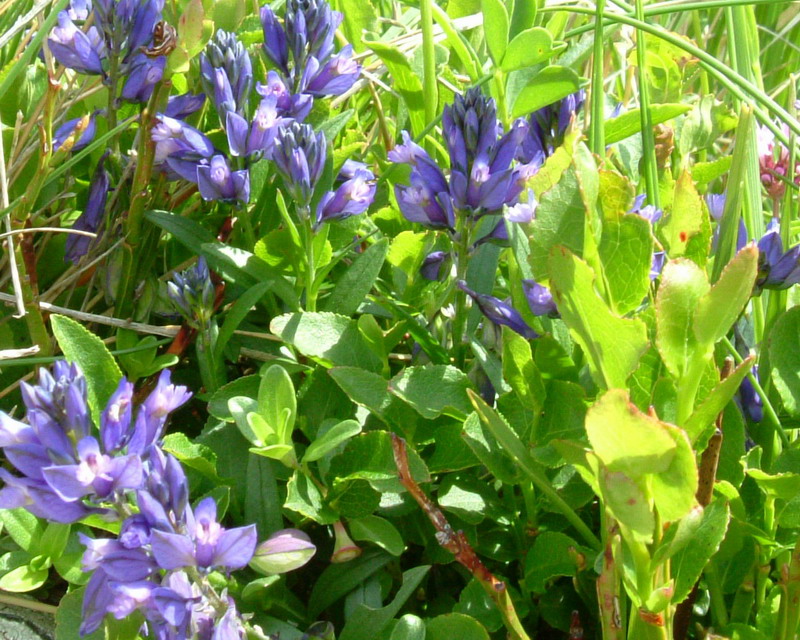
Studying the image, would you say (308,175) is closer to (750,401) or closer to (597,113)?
(597,113)

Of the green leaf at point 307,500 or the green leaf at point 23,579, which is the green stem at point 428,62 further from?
the green leaf at point 23,579

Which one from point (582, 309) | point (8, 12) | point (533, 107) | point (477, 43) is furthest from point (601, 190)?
point (8, 12)

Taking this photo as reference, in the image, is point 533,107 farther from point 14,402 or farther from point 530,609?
point 14,402

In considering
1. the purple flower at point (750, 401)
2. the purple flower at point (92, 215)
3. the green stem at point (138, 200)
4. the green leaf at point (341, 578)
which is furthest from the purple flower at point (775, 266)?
the purple flower at point (92, 215)

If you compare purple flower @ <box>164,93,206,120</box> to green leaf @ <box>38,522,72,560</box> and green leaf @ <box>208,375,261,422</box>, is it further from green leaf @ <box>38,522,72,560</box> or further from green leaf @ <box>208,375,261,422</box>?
green leaf @ <box>38,522,72,560</box>

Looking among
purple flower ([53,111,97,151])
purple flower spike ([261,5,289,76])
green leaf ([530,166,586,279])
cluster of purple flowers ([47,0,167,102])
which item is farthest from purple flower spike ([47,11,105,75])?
green leaf ([530,166,586,279])

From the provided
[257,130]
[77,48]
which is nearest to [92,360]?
[257,130]

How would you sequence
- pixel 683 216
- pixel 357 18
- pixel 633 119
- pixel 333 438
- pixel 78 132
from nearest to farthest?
pixel 683 216 < pixel 333 438 < pixel 633 119 < pixel 78 132 < pixel 357 18
